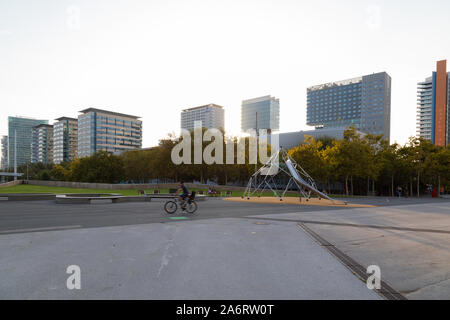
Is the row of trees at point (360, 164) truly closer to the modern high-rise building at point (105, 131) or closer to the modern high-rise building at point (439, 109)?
the modern high-rise building at point (105, 131)

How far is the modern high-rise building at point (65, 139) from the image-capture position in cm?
18580

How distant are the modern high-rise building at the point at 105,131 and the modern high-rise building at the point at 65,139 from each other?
2692 cm

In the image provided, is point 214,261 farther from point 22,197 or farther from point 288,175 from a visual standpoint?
point 288,175

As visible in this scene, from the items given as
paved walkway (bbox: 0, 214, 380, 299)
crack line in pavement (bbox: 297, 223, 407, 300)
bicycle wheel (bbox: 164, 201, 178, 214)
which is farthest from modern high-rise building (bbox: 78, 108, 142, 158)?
crack line in pavement (bbox: 297, 223, 407, 300)

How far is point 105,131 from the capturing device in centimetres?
16075

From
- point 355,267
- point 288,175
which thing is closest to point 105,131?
point 288,175

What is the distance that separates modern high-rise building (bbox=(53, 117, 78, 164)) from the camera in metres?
186

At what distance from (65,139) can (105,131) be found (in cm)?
4555

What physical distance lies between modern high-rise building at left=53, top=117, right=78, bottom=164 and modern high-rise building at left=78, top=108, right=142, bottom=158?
26925mm

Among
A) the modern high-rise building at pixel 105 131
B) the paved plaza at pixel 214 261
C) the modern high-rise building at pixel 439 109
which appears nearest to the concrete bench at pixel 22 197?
the paved plaza at pixel 214 261

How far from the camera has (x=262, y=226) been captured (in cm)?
1170

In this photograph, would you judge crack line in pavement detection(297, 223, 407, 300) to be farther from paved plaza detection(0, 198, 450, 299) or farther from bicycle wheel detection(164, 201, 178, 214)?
bicycle wheel detection(164, 201, 178, 214)

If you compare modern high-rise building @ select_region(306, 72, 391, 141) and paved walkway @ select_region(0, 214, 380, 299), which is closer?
paved walkway @ select_region(0, 214, 380, 299)
